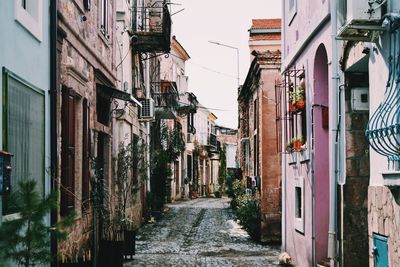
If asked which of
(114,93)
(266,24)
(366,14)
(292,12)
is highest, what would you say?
(266,24)

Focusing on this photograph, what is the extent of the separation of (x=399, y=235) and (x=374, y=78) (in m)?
1.74

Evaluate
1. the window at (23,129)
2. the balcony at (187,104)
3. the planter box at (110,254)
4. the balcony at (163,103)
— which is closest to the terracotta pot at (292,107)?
the planter box at (110,254)

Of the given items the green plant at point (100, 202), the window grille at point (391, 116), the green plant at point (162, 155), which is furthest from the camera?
the green plant at point (162, 155)

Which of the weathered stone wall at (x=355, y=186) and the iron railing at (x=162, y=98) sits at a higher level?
the iron railing at (x=162, y=98)

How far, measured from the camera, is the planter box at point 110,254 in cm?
1161

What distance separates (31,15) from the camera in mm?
8789

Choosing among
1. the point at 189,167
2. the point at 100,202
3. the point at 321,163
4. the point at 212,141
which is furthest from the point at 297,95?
the point at 212,141

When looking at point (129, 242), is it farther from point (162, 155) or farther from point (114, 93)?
point (162, 155)

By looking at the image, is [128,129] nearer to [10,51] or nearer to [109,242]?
[109,242]

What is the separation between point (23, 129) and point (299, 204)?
6813 mm

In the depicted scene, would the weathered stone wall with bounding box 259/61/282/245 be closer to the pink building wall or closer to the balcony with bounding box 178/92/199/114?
the pink building wall

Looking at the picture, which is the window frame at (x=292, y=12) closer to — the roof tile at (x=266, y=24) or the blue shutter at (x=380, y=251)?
the blue shutter at (x=380, y=251)

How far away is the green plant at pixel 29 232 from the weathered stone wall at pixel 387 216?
3126 mm

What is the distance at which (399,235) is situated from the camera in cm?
645
